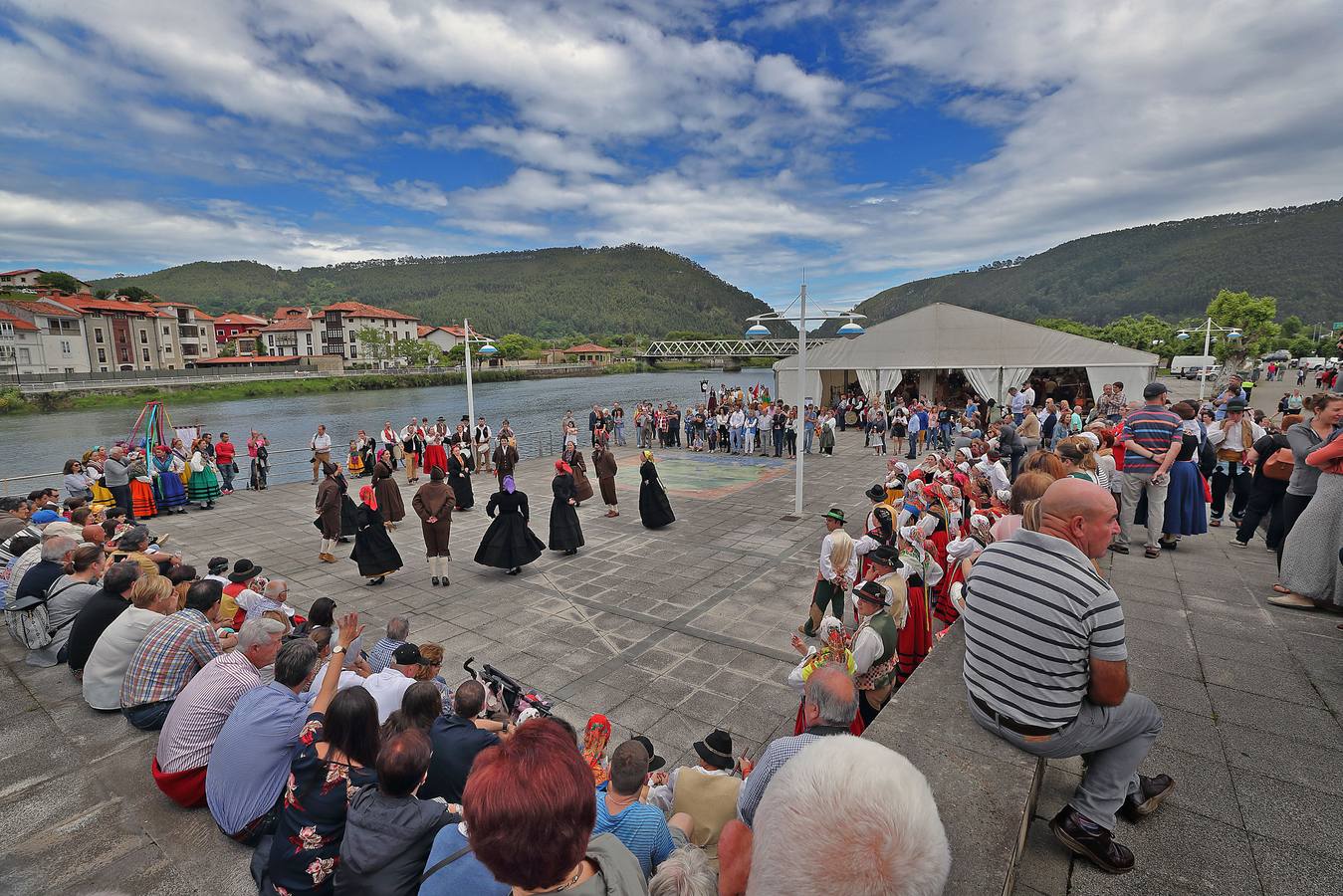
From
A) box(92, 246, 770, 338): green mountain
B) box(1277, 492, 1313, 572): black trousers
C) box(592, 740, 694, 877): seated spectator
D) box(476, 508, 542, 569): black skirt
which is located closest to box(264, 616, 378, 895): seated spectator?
box(592, 740, 694, 877): seated spectator

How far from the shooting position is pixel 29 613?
4566 millimetres

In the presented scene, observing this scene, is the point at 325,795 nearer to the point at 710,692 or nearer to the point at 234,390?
the point at 710,692

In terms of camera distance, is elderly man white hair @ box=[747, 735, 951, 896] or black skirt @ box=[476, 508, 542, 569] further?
black skirt @ box=[476, 508, 542, 569]

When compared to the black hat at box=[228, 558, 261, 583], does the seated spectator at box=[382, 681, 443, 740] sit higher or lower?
higher

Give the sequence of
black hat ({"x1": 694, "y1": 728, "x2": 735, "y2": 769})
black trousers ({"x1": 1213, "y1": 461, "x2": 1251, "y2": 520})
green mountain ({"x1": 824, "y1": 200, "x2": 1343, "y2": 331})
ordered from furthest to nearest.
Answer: green mountain ({"x1": 824, "y1": 200, "x2": 1343, "y2": 331})
black trousers ({"x1": 1213, "y1": 461, "x2": 1251, "y2": 520})
black hat ({"x1": 694, "y1": 728, "x2": 735, "y2": 769})

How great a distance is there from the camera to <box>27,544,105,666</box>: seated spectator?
178 inches

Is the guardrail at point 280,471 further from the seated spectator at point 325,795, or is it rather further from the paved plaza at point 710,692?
the seated spectator at point 325,795

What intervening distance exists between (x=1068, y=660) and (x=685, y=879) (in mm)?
1383

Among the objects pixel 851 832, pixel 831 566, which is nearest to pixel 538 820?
pixel 851 832

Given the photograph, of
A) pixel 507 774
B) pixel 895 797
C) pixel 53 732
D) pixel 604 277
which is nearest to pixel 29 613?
pixel 53 732

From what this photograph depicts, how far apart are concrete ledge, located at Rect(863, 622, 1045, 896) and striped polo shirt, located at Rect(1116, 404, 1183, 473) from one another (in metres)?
4.40

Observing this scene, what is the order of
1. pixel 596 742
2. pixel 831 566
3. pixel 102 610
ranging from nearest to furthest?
pixel 596 742, pixel 102 610, pixel 831 566

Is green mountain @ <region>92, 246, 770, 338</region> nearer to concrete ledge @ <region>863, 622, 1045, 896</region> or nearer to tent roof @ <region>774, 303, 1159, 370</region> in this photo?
tent roof @ <region>774, 303, 1159, 370</region>

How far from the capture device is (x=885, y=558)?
3.72 m
